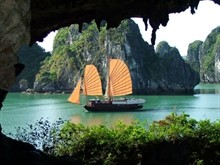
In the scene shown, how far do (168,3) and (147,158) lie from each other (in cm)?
295

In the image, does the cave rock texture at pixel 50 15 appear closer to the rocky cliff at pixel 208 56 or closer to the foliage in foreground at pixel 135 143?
the foliage in foreground at pixel 135 143

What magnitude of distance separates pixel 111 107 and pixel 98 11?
3663 centimetres

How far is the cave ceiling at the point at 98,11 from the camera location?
23.1ft

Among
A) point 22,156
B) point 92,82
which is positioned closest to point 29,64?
point 92,82

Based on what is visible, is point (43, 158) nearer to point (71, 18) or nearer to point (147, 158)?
point (147, 158)

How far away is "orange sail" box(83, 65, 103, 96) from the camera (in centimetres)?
4698

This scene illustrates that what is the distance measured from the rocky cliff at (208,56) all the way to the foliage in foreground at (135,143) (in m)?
107

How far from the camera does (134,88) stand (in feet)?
251

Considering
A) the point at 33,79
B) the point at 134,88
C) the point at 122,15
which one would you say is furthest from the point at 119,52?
the point at 122,15

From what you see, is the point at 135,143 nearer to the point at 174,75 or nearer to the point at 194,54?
the point at 174,75

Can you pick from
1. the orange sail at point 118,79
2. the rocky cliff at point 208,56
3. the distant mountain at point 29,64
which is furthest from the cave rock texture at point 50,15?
the rocky cliff at point 208,56

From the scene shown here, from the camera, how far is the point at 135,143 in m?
7.86

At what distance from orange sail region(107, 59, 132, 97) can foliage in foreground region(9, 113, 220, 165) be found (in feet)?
117

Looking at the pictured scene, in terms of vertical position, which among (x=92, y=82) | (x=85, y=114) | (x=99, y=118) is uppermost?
(x=92, y=82)
